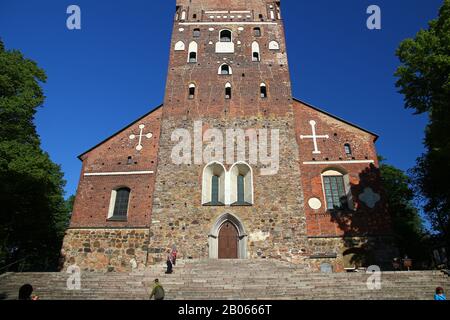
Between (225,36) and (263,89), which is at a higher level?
(225,36)

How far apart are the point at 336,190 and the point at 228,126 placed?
732cm

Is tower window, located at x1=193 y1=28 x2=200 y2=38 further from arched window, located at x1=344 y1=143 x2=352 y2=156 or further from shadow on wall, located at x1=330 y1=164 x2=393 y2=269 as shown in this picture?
shadow on wall, located at x1=330 y1=164 x2=393 y2=269

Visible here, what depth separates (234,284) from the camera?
36.8ft

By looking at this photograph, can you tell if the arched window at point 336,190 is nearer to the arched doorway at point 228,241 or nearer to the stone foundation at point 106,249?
the arched doorway at point 228,241

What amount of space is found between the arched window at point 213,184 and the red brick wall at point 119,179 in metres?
3.16

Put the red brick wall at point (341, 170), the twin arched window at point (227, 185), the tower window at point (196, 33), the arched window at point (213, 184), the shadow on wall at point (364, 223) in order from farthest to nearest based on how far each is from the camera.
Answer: the tower window at point (196, 33) < the arched window at point (213, 184) < the twin arched window at point (227, 185) < the red brick wall at point (341, 170) < the shadow on wall at point (364, 223)

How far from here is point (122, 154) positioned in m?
19.2

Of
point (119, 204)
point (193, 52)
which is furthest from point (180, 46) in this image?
point (119, 204)

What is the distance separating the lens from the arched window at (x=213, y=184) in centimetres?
1708

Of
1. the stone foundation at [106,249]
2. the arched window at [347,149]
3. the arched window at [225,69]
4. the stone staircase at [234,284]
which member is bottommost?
the stone staircase at [234,284]

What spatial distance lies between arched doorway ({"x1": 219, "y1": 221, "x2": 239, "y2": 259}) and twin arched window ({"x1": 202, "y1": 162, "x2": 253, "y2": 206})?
126 centimetres

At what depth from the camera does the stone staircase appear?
10383 millimetres

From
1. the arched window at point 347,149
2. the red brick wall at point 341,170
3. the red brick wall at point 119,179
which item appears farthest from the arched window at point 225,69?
the arched window at point 347,149

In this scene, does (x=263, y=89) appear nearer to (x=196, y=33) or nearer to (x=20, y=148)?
(x=196, y=33)
